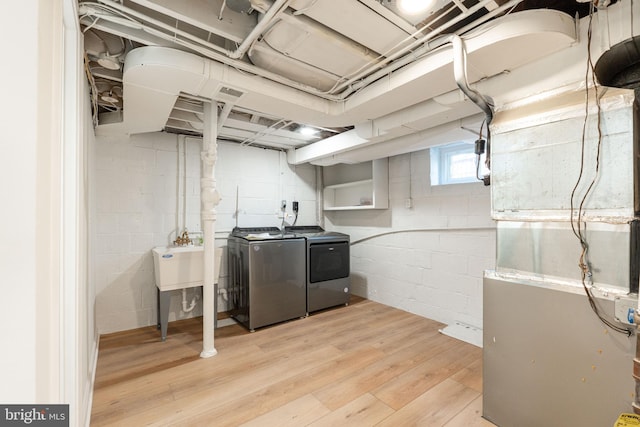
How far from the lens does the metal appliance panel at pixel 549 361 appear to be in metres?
1.26

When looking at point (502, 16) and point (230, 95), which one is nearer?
point (502, 16)

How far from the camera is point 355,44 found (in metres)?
1.72

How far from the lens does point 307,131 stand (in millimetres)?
3344

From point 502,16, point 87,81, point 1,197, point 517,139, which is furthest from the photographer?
point 87,81

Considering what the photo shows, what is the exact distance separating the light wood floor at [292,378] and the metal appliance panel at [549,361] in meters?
0.33

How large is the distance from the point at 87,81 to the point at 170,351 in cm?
226

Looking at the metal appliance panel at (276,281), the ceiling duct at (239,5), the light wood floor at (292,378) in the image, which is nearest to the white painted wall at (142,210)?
the light wood floor at (292,378)

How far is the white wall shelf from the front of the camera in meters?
3.76

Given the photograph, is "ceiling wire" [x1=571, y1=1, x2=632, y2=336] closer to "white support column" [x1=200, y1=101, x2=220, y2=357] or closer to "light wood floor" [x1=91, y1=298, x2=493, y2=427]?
"light wood floor" [x1=91, y1=298, x2=493, y2=427]

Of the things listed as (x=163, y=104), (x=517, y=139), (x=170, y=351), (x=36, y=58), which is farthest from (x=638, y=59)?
(x=170, y=351)

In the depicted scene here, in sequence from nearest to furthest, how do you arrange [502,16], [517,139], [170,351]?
[502,16] < [517,139] < [170,351]

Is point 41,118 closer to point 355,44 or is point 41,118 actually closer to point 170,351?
point 355,44

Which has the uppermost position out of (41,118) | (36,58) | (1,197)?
(36,58)

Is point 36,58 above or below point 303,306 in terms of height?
above
